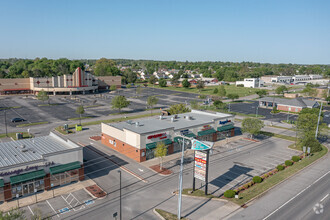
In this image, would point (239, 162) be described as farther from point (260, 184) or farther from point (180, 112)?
point (180, 112)

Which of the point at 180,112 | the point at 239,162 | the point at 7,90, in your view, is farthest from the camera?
the point at 7,90

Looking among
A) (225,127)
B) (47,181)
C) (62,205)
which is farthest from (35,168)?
(225,127)

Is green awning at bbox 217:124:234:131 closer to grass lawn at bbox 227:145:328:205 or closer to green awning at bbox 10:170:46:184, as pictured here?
grass lawn at bbox 227:145:328:205

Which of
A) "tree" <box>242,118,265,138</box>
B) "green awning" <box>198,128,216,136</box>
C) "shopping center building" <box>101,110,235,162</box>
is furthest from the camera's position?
"tree" <box>242,118,265,138</box>

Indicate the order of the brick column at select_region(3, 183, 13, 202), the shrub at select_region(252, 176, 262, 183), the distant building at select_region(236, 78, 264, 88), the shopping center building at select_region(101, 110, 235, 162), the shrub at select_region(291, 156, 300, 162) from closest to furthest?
the brick column at select_region(3, 183, 13, 202) → the shrub at select_region(252, 176, 262, 183) → the shopping center building at select_region(101, 110, 235, 162) → the shrub at select_region(291, 156, 300, 162) → the distant building at select_region(236, 78, 264, 88)

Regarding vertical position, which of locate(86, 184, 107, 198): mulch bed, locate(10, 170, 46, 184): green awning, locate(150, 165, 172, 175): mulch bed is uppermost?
locate(10, 170, 46, 184): green awning

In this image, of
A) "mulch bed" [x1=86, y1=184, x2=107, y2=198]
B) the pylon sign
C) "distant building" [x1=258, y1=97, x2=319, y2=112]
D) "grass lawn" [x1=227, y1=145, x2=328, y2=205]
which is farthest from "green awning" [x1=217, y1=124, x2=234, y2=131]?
"distant building" [x1=258, y1=97, x2=319, y2=112]

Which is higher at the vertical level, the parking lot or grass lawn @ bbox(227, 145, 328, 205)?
grass lawn @ bbox(227, 145, 328, 205)

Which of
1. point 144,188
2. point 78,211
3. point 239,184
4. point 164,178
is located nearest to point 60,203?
point 78,211
